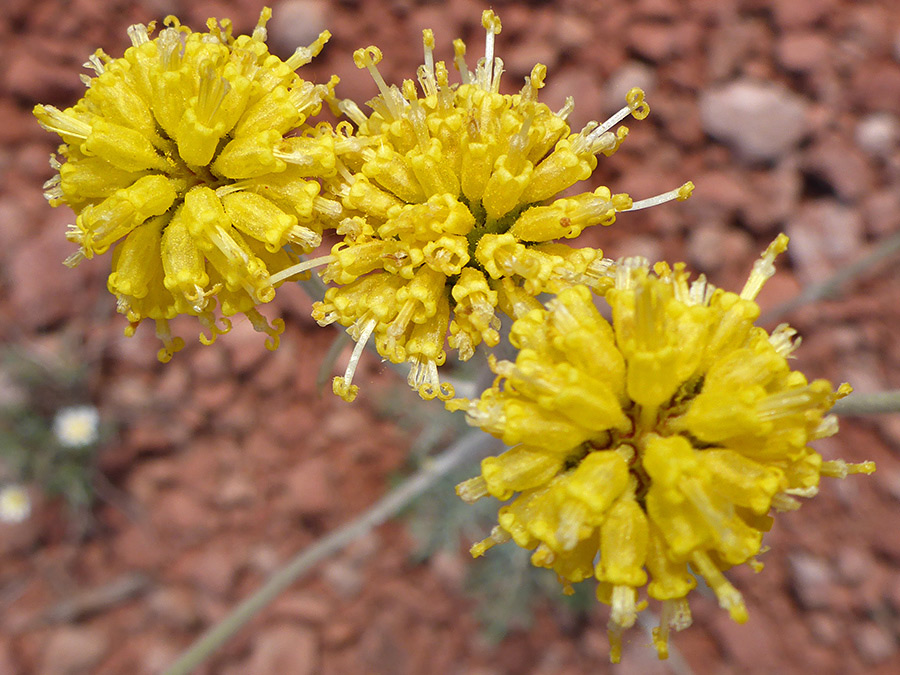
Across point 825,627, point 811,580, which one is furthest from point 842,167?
point 825,627

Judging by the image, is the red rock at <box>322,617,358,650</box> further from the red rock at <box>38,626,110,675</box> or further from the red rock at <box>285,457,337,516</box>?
the red rock at <box>38,626,110,675</box>

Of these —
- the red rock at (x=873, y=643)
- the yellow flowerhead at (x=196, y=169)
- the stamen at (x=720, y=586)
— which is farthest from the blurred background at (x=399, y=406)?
the stamen at (x=720, y=586)

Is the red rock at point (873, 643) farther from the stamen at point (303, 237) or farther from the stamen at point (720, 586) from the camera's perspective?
the stamen at point (303, 237)

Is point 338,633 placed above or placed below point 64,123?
below

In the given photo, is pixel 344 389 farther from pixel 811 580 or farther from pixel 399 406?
pixel 811 580

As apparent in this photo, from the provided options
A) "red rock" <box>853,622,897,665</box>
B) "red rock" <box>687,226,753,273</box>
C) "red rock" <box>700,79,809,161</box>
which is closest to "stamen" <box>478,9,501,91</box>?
"red rock" <box>687,226,753,273</box>
